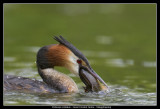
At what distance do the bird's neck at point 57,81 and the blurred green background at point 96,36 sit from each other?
186 centimetres

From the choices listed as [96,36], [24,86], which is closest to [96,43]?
[96,36]

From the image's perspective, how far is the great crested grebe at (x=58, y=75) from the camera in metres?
11.5

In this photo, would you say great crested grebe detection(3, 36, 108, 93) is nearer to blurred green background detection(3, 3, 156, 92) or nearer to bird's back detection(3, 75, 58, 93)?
bird's back detection(3, 75, 58, 93)

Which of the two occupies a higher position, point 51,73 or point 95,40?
point 95,40

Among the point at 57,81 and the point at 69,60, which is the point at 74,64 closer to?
the point at 69,60

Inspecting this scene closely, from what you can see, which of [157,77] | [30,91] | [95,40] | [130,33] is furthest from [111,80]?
[130,33]

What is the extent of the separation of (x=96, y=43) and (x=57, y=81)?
8.04 meters

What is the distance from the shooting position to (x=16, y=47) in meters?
18.3

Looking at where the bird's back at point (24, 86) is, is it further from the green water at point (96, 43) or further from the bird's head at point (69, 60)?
the bird's head at point (69, 60)

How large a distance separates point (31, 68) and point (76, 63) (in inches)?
156

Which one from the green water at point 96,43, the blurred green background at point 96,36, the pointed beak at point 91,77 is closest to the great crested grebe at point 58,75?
the pointed beak at point 91,77

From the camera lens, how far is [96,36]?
70.1 ft

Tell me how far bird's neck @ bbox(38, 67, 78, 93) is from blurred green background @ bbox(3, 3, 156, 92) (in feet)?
6.09

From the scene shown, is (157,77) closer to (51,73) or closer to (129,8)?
(51,73)
